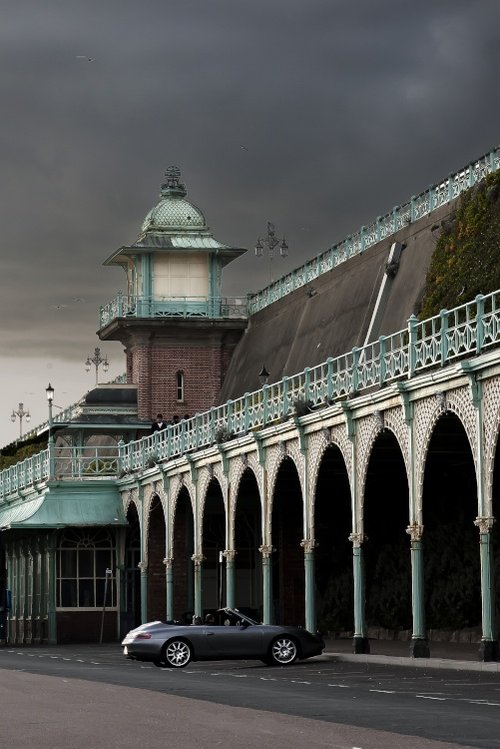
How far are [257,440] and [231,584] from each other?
4873mm

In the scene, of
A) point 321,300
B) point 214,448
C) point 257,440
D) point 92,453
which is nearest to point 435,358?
point 257,440

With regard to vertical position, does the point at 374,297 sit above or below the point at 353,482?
above

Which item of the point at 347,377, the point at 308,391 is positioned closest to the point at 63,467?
the point at 308,391

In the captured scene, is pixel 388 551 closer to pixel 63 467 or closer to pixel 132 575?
pixel 132 575

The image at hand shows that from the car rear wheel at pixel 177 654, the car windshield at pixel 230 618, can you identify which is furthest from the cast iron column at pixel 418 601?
the car rear wheel at pixel 177 654

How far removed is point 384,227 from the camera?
56500 mm

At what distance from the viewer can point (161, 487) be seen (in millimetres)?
52000

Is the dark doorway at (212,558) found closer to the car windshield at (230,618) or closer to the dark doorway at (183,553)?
the dark doorway at (183,553)

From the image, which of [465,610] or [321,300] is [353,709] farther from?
[321,300]

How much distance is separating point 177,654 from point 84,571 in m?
28.2

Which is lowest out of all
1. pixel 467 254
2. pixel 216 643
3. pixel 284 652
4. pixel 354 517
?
pixel 284 652

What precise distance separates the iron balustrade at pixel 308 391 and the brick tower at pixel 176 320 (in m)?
3.79

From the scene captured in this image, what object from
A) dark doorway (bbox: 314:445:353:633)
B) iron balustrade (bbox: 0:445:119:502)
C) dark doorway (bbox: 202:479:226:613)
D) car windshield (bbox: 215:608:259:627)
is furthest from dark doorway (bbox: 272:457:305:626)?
car windshield (bbox: 215:608:259:627)

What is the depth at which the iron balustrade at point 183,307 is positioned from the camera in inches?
2803
